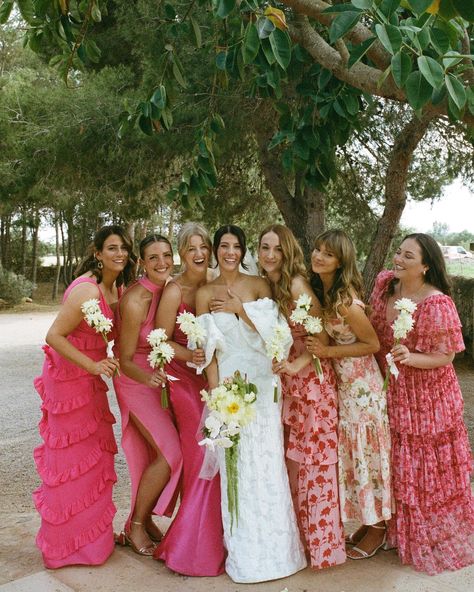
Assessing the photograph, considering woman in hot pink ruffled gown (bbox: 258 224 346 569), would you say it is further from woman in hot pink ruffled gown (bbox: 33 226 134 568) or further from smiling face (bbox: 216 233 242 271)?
woman in hot pink ruffled gown (bbox: 33 226 134 568)

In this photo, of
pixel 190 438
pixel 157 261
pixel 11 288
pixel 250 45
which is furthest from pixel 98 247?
pixel 11 288

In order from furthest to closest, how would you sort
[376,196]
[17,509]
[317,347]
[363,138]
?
[376,196], [363,138], [17,509], [317,347]

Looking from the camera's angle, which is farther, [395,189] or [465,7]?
[395,189]

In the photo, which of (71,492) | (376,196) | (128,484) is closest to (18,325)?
(376,196)

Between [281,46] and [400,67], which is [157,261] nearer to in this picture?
[281,46]

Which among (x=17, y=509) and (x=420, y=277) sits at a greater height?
(x=420, y=277)

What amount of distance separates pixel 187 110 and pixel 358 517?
595cm

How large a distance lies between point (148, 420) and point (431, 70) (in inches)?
104

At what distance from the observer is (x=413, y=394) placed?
3.76 meters

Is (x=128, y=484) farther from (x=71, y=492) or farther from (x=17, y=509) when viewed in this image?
(x=71, y=492)

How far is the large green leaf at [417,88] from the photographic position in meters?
2.17

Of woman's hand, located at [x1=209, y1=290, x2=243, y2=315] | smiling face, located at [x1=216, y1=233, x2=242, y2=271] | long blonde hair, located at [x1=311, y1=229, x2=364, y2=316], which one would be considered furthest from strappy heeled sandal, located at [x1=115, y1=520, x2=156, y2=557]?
long blonde hair, located at [x1=311, y1=229, x2=364, y2=316]

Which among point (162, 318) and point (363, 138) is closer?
point (162, 318)

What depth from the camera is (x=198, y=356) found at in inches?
145
